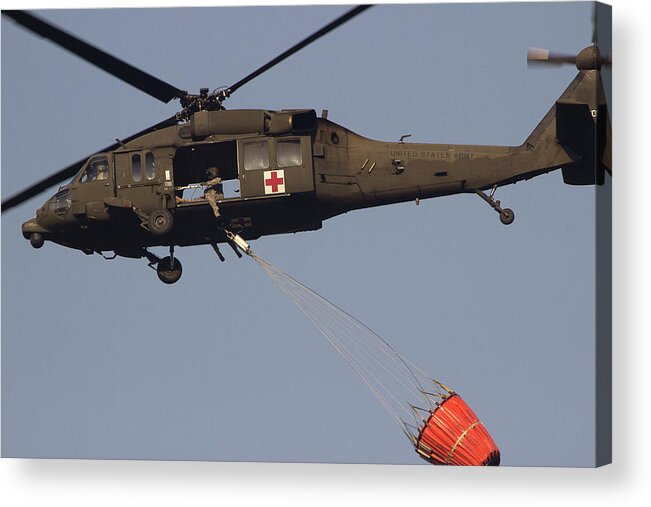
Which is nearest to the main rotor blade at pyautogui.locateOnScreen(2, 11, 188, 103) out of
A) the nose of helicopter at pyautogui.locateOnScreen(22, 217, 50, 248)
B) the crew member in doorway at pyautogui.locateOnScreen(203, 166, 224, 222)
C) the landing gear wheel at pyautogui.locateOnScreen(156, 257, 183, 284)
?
the crew member in doorway at pyautogui.locateOnScreen(203, 166, 224, 222)

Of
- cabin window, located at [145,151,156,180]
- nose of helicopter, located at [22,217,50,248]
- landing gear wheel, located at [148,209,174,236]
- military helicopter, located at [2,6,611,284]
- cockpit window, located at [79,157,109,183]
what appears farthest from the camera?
nose of helicopter, located at [22,217,50,248]

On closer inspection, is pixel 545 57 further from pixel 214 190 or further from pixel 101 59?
pixel 101 59

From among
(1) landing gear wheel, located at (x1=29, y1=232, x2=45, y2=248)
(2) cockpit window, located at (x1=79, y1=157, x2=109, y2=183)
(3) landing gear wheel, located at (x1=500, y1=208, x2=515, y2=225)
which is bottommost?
(1) landing gear wheel, located at (x1=29, y1=232, x2=45, y2=248)

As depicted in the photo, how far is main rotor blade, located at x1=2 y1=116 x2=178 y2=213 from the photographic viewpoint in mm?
20203

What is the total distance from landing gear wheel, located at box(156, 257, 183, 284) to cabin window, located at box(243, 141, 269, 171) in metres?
1.57

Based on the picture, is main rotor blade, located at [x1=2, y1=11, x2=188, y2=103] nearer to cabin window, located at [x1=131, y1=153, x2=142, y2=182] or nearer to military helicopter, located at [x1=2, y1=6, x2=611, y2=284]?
military helicopter, located at [x1=2, y1=6, x2=611, y2=284]

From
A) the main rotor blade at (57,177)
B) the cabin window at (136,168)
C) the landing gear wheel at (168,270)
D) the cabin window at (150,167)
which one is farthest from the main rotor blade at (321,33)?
the landing gear wheel at (168,270)

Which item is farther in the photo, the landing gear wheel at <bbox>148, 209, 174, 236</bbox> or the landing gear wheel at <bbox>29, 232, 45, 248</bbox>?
the landing gear wheel at <bbox>29, 232, 45, 248</bbox>

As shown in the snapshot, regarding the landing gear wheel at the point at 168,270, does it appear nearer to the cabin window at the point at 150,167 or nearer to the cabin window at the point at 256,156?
the cabin window at the point at 150,167

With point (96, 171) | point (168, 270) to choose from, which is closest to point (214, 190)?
point (168, 270)

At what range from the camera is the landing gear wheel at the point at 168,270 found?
66.8ft

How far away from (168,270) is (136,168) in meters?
1.23

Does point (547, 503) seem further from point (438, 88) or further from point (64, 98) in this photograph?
point (64, 98)

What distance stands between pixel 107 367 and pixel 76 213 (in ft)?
6.05
